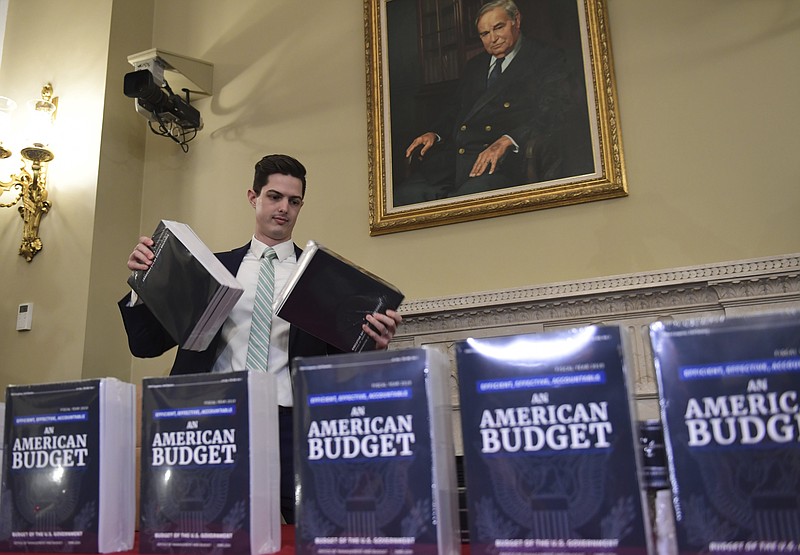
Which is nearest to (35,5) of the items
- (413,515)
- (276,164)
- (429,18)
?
(429,18)

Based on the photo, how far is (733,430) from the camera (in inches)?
25.9

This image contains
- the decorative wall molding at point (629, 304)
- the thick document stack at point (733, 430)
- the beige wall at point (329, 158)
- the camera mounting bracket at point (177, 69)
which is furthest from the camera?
the camera mounting bracket at point (177, 69)

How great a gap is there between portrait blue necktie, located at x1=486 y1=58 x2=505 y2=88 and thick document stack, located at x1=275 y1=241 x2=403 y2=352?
204 centimetres

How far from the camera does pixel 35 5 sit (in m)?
4.05

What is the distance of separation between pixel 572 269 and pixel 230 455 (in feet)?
7.24

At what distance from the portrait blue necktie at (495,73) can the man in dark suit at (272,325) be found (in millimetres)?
1505

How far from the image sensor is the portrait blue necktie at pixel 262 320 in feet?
5.08

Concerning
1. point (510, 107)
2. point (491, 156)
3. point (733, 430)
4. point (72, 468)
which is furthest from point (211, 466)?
point (510, 107)

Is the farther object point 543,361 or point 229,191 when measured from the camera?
point 229,191

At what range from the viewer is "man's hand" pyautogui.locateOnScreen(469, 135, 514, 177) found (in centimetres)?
302

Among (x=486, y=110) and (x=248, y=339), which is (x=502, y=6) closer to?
(x=486, y=110)

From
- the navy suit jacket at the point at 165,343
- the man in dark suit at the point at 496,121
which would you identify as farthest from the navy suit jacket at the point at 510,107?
the navy suit jacket at the point at 165,343

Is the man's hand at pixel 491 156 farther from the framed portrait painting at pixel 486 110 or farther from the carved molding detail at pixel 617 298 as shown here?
the carved molding detail at pixel 617 298

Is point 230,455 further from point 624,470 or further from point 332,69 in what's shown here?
point 332,69
